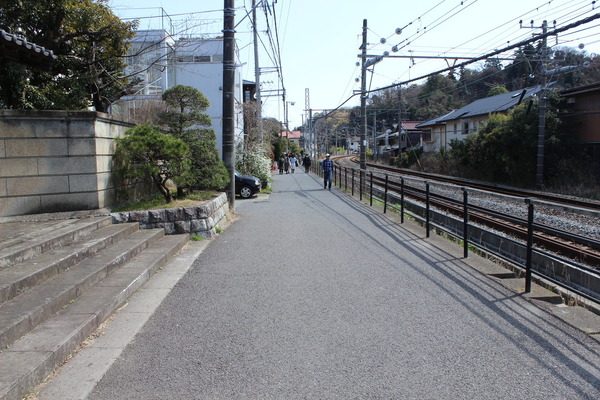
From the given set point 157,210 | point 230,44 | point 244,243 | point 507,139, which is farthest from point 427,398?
point 507,139

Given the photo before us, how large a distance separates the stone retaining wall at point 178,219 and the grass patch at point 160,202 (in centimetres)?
30

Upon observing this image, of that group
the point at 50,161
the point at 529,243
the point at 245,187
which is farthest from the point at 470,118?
the point at 50,161

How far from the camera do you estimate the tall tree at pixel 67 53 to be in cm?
892

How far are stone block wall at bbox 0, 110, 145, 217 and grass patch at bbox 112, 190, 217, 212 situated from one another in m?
0.69

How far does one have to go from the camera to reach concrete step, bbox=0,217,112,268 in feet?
17.5

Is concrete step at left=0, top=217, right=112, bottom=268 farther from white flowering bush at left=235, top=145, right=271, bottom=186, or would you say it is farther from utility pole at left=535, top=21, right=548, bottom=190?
utility pole at left=535, top=21, right=548, bottom=190

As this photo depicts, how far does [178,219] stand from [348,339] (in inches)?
211

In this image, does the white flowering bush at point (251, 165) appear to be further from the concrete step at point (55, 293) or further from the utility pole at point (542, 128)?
the concrete step at point (55, 293)

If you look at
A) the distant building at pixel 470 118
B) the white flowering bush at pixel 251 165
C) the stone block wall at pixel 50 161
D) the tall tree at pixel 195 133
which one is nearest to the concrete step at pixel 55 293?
the stone block wall at pixel 50 161

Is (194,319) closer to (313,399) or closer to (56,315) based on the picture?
(56,315)

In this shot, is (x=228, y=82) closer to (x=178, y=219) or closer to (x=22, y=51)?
(x=178, y=219)

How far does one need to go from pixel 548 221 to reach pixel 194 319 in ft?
Answer: 33.6

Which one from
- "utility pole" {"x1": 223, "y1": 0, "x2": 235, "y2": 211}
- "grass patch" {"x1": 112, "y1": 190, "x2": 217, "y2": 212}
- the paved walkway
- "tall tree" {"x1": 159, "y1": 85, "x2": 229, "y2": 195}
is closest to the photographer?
the paved walkway

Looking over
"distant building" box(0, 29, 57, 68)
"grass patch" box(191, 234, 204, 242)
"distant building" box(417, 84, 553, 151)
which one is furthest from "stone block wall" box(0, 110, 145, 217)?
"distant building" box(417, 84, 553, 151)
